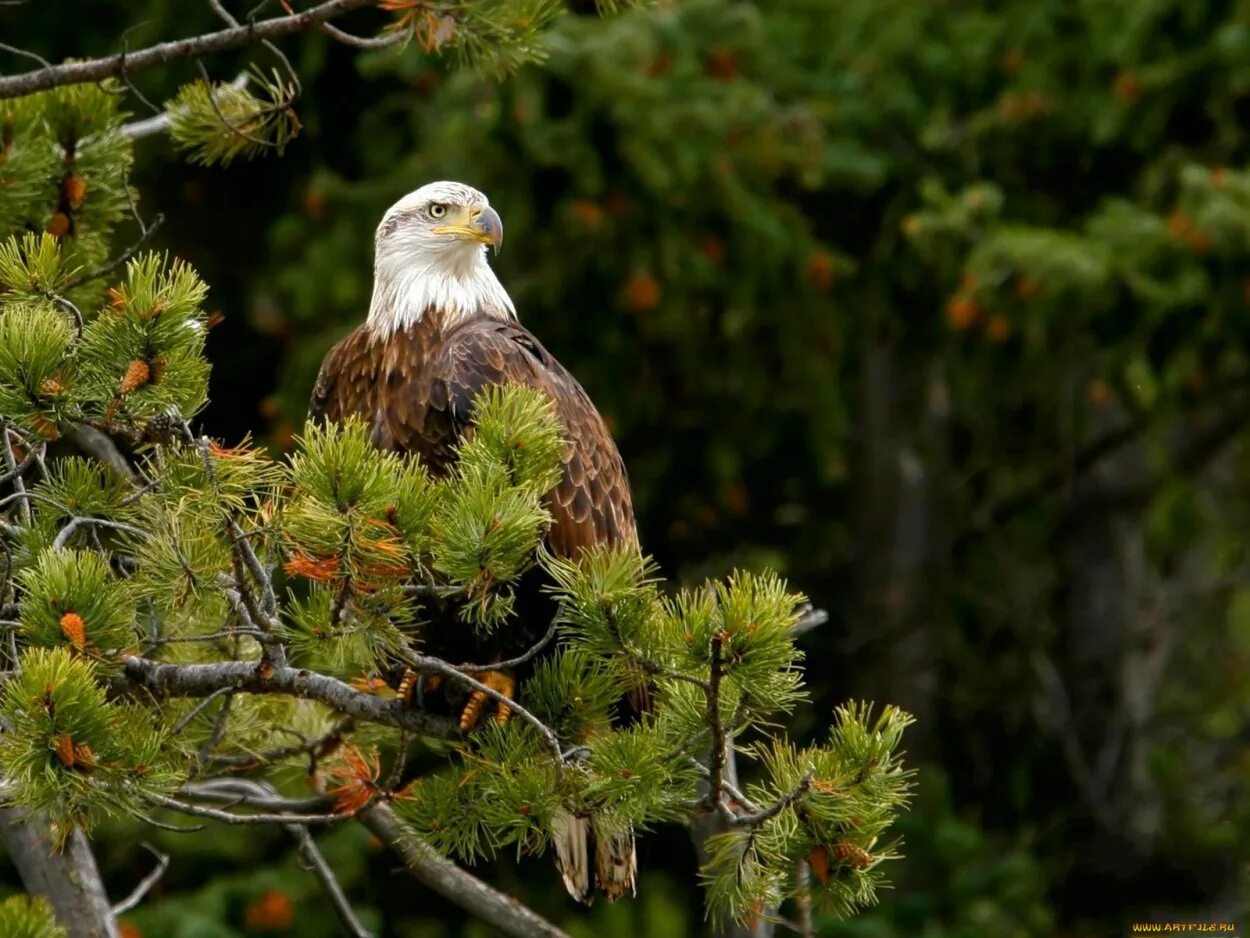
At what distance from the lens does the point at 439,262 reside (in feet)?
15.4

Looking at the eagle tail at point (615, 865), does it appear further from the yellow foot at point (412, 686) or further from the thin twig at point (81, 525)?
the thin twig at point (81, 525)

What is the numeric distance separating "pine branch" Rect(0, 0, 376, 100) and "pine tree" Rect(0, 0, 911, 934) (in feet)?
1.76

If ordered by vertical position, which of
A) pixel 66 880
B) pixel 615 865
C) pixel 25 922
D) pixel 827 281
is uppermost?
pixel 827 281

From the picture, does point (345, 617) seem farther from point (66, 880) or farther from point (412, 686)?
point (66, 880)

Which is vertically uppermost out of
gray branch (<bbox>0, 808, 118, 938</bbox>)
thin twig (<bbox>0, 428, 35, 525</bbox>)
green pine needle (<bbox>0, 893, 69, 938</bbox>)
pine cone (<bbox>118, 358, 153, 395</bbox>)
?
pine cone (<bbox>118, 358, 153, 395</bbox>)

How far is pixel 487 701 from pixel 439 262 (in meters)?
1.21

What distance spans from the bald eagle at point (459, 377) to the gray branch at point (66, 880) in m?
0.95

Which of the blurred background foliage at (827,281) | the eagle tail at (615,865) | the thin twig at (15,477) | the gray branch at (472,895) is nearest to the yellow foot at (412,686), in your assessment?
the gray branch at (472,895)

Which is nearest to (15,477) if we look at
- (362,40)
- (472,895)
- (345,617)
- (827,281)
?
(345,617)

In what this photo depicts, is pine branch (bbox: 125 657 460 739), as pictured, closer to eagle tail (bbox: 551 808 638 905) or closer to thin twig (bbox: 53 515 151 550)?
thin twig (bbox: 53 515 151 550)

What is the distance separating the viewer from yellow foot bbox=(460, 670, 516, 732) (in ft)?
12.9

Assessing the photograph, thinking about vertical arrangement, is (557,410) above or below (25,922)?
above

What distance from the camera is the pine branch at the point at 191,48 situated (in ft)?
11.8

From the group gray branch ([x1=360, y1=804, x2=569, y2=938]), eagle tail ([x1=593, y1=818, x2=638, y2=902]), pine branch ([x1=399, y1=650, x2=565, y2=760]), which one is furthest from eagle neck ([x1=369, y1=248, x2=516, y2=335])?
pine branch ([x1=399, y1=650, x2=565, y2=760])
